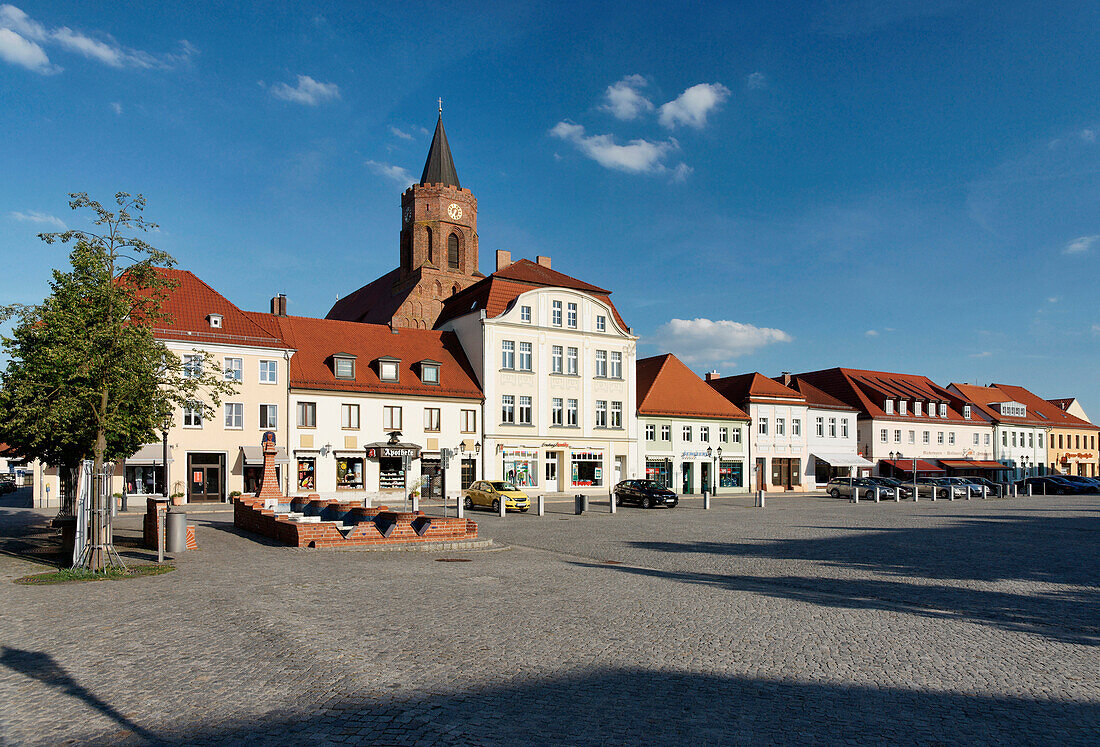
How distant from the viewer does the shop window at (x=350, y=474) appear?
41625 millimetres

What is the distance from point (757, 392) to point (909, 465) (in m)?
19.5

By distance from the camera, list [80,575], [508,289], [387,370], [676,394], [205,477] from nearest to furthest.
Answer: [80,575] < [205,477] < [387,370] < [508,289] < [676,394]

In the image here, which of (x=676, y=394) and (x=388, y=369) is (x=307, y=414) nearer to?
(x=388, y=369)

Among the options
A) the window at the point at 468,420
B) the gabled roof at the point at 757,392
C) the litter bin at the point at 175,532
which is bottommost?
the litter bin at the point at 175,532

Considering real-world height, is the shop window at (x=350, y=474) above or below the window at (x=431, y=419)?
Answer: below

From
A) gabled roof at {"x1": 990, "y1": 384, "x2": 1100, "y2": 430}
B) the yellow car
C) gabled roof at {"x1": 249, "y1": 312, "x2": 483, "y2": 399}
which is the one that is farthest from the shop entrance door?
gabled roof at {"x1": 990, "y1": 384, "x2": 1100, "y2": 430}

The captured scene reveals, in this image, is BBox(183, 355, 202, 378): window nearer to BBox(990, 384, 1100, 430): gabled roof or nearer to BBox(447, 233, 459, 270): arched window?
BBox(447, 233, 459, 270): arched window

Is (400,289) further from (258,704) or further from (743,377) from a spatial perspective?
(258,704)

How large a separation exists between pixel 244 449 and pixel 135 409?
24.7 m

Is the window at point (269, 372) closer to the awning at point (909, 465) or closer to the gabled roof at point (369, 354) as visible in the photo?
the gabled roof at point (369, 354)

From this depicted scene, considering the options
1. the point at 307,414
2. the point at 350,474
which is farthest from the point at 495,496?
the point at 307,414

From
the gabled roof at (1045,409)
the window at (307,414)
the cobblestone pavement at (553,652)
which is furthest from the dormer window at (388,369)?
the gabled roof at (1045,409)

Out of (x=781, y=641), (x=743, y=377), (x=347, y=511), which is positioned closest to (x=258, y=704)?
(x=781, y=641)

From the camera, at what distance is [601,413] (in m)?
51.1
